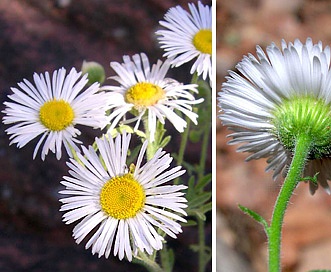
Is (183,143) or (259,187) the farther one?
(259,187)

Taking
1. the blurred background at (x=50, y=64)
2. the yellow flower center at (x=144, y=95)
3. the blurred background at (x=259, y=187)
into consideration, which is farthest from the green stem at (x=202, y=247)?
the blurred background at (x=259, y=187)

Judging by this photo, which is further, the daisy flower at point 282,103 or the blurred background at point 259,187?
the blurred background at point 259,187

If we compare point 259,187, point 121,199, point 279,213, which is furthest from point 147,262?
point 259,187

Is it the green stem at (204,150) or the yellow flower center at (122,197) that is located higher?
the green stem at (204,150)

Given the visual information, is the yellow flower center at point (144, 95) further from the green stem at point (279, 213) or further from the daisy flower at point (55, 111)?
the green stem at point (279, 213)

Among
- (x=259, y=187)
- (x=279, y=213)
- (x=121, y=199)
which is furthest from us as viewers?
(x=259, y=187)

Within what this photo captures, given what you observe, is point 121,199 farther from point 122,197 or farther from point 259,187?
point 259,187
